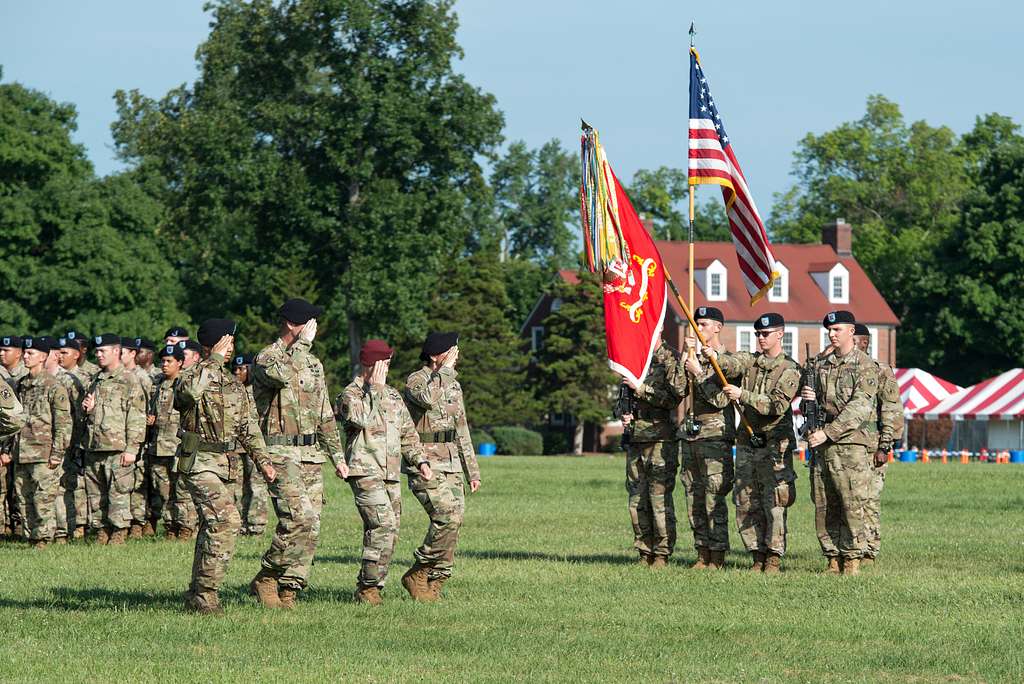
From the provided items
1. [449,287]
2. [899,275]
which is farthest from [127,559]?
[899,275]

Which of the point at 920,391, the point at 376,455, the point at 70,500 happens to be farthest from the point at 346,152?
the point at 376,455

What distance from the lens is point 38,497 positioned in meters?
19.4

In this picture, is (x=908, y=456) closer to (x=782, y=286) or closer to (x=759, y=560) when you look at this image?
(x=782, y=286)

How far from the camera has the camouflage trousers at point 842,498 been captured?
645 inches

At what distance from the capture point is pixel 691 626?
12.6m

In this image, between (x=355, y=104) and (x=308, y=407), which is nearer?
(x=308, y=407)

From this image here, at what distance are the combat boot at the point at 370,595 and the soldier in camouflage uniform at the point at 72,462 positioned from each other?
279 inches

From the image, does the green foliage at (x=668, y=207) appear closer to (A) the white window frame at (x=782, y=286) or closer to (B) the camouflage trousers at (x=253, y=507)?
(A) the white window frame at (x=782, y=286)

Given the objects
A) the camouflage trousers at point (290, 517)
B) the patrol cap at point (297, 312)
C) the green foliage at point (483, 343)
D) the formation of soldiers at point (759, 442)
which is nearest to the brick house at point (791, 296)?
the green foliage at point (483, 343)

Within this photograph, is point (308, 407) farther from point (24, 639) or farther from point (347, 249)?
point (347, 249)

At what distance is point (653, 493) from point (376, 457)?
4205mm

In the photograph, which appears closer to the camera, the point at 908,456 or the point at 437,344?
the point at 437,344

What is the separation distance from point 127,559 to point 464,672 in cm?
808

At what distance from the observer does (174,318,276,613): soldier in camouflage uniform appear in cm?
1267
